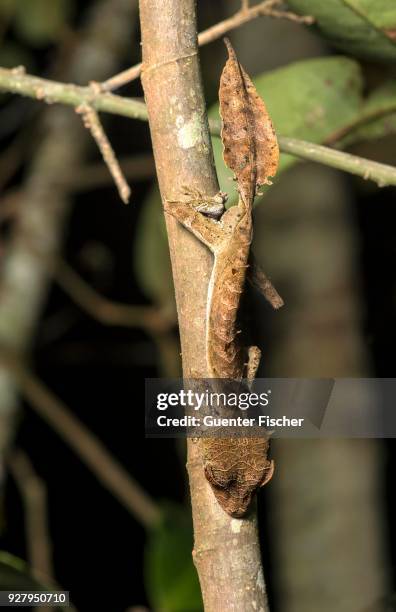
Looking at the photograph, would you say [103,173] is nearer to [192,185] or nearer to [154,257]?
[154,257]

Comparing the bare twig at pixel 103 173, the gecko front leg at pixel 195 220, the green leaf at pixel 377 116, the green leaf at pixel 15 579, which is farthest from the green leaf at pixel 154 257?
the gecko front leg at pixel 195 220

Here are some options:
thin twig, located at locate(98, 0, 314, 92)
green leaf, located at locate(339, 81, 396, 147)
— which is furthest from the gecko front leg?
green leaf, located at locate(339, 81, 396, 147)

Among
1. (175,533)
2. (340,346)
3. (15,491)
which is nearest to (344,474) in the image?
Answer: (340,346)

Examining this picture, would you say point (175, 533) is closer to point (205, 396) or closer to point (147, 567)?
point (147, 567)

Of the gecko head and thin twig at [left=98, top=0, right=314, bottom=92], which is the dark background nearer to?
thin twig at [left=98, top=0, right=314, bottom=92]

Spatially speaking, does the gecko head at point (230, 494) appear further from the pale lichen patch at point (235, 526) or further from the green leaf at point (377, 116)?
the green leaf at point (377, 116)

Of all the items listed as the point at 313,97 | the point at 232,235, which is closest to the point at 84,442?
the point at 313,97
